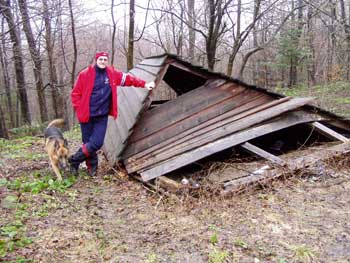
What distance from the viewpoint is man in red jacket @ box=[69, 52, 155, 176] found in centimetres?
467

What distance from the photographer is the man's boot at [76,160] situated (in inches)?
193

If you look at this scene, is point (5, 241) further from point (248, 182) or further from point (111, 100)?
point (248, 182)

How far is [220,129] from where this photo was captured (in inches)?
195

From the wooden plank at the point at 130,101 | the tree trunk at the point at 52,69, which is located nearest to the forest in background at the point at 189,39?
the tree trunk at the point at 52,69

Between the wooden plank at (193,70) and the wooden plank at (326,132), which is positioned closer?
the wooden plank at (193,70)

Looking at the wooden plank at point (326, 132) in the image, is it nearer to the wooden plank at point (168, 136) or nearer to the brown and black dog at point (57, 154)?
the wooden plank at point (168, 136)

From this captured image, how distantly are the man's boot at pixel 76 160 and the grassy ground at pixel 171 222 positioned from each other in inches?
8.2

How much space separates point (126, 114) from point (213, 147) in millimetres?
1676

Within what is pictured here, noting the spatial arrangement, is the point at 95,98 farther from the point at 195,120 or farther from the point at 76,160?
the point at 195,120

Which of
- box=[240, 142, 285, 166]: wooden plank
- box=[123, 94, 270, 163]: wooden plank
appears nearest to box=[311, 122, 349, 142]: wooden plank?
box=[240, 142, 285, 166]: wooden plank

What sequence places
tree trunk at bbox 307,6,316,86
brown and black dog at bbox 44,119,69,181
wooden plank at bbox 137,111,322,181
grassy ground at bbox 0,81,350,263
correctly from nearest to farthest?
grassy ground at bbox 0,81,350,263, wooden plank at bbox 137,111,322,181, brown and black dog at bbox 44,119,69,181, tree trunk at bbox 307,6,316,86

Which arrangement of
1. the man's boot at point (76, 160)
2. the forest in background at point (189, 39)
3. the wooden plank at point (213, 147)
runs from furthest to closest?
the forest in background at point (189, 39) → the man's boot at point (76, 160) → the wooden plank at point (213, 147)

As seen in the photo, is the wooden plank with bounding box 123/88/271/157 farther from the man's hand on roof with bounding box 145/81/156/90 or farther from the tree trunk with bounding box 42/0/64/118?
the tree trunk with bounding box 42/0/64/118

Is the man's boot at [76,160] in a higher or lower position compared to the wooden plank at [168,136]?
lower
